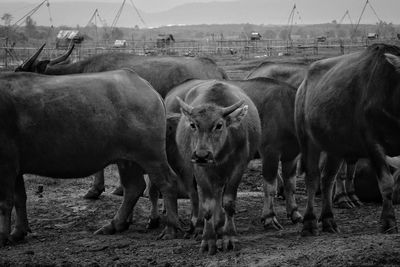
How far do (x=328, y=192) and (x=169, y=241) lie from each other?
2.46m

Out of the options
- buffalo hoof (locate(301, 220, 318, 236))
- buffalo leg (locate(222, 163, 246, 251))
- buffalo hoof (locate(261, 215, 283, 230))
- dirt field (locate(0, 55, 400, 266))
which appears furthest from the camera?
buffalo hoof (locate(261, 215, 283, 230))

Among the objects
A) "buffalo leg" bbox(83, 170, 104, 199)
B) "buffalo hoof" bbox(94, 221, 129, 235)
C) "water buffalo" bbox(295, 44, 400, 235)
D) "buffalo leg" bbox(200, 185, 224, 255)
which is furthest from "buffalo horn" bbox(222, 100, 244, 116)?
"buffalo leg" bbox(83, 170, 104, 199)

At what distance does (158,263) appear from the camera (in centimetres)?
954

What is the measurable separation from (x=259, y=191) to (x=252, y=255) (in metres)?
6.32

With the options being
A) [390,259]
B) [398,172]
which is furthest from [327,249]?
[398,172]

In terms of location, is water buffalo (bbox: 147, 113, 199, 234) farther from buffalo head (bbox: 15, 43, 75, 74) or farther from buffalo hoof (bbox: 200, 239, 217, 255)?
buffalo head (bbox: 15, 43, 75, 74)

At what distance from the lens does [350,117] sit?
10.6 metres

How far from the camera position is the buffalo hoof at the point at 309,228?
11.3 meters

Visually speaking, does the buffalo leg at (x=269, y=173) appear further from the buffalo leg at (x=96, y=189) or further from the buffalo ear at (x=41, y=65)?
the buffalo ear at (x=41, y=65)

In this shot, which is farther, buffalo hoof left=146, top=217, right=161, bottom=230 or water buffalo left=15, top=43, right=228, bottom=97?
water buffalo left=15, top=43, right=228, bottom=97

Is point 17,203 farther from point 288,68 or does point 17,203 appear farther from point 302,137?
point 288,68

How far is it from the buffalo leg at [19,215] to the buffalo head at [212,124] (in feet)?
9.33

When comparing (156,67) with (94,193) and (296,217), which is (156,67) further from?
(296,217)

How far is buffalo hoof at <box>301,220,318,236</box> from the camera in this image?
36.9 feet
